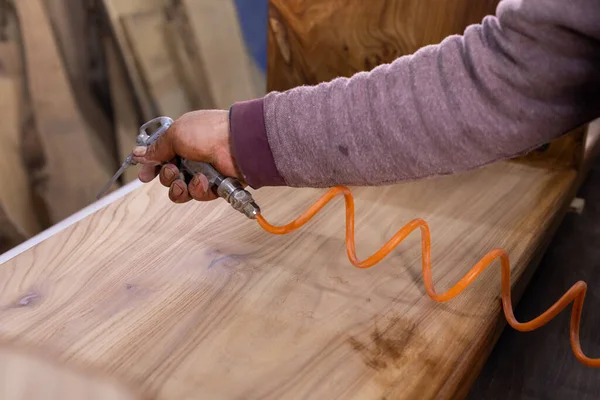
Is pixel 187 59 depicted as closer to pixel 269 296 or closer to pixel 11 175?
pixel 11 175

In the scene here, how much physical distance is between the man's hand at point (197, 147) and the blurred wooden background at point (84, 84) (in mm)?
469

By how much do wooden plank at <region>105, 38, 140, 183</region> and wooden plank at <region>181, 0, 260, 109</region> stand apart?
18 cm

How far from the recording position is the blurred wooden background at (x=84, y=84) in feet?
3.21

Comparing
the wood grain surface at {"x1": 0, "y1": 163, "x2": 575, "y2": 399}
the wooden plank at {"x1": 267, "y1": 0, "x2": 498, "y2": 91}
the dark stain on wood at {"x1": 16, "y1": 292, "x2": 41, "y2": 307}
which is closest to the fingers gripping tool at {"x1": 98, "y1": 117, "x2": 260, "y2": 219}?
the wood grain surface at {"x1": 0, "y1": 163, "x2": 575, "y2": 399}

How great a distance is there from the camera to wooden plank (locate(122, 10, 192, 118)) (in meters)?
1.10

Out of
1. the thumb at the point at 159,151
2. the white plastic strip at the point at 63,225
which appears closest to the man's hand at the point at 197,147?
the thumb at the point at 159,151

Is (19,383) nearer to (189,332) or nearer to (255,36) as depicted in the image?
(189,332)

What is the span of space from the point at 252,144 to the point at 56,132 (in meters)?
0.60

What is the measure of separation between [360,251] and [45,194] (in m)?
0.61

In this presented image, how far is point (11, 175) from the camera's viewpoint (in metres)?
0.99

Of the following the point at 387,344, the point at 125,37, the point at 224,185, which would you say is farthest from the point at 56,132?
the point at 387,344

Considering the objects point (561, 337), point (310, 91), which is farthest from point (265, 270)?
point (561, 337)

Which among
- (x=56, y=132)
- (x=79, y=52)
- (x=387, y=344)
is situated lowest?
(x=387, y=344)

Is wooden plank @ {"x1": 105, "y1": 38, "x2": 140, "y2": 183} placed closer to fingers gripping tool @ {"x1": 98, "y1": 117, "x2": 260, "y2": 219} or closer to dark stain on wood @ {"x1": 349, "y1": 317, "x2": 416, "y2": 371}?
fingers gripping tool @ {"x1": 98, "y1": 117, "x2": 260, "y2": 219}
